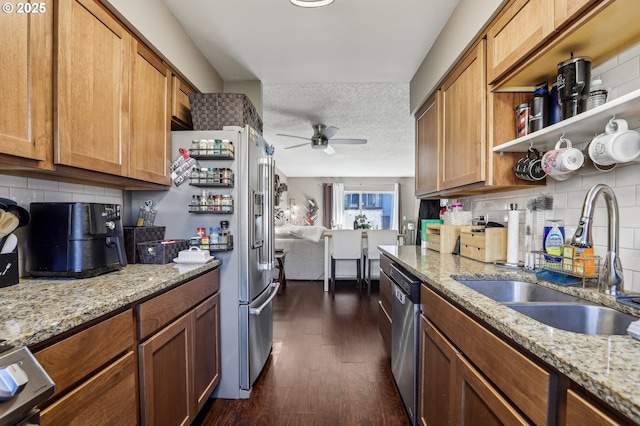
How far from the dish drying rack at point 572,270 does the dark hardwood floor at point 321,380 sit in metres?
1.12

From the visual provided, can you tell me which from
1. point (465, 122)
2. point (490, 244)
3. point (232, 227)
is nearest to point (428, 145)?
point (465, 122)

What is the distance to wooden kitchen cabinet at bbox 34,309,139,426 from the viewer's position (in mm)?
833

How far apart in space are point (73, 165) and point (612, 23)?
201 cm

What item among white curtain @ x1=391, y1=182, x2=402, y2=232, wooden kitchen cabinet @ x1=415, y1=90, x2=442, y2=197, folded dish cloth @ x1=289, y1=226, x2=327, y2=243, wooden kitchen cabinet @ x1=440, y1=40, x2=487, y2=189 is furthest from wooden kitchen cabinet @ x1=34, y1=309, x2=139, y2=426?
white curtain @ x1=391, y1=182, x2=402, y2=232

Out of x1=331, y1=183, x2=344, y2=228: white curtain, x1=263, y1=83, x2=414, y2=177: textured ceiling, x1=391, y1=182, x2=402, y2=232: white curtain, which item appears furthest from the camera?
x1=331, y1=183, x2=344, y2=228: white curtain

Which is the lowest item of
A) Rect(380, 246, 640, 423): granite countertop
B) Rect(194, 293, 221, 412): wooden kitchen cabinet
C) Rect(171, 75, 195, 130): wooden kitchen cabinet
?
Rect(194, 293, 221, 412): wooden kitchen cabinet

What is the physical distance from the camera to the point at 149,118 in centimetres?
181

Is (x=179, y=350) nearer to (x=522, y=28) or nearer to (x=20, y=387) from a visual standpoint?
(x=20, y=387)

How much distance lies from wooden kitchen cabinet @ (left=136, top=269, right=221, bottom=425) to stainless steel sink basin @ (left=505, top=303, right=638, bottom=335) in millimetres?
1368

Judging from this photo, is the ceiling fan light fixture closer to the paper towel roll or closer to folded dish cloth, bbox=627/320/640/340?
the paper towel roll

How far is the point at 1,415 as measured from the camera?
1.89 ft

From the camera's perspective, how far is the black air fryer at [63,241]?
1.34 m

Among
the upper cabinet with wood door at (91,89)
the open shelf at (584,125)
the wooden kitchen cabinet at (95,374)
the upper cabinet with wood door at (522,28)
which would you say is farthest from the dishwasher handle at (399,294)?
the upper cabinet with wood door at (91,89)

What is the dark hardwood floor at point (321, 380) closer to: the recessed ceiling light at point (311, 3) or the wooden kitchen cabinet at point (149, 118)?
the wooden kitchen cabinet at point (149, 118)
